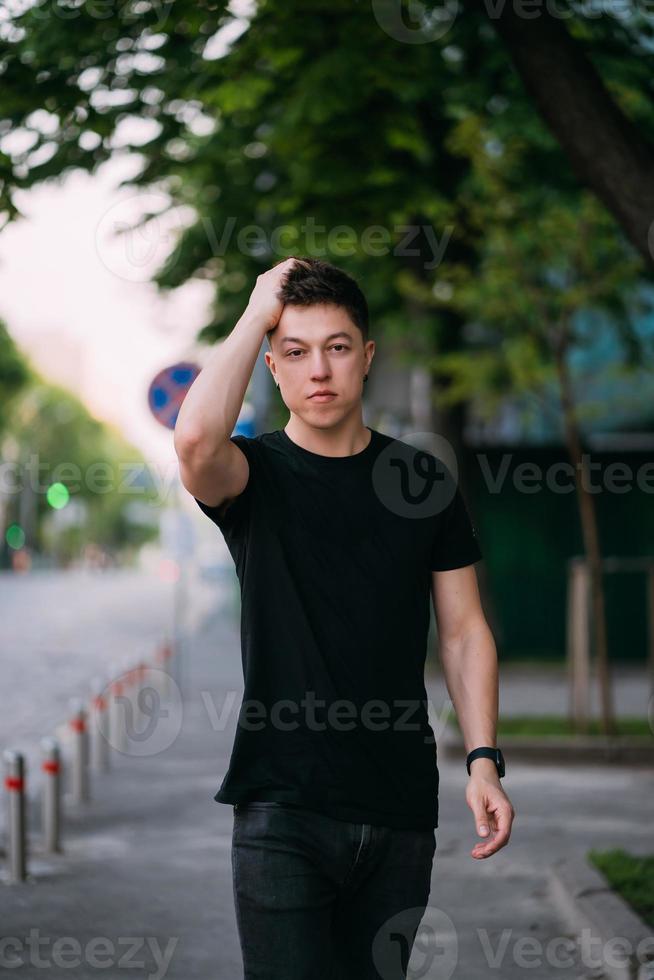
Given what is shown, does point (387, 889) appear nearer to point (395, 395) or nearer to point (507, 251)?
point (507, 251)

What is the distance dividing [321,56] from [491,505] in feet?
42.3

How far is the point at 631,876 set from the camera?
7.11m

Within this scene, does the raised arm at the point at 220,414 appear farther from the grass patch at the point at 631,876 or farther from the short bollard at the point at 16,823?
the short bollard at the point at 16,823

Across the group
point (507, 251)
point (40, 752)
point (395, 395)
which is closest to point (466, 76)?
point (507, 251)

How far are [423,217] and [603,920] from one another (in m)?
11.7

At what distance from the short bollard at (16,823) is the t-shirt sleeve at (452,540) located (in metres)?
4.90

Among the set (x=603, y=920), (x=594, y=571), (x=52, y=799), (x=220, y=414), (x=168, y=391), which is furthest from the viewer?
(x=168, y=391)

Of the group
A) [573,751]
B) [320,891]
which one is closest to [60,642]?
[573,751]

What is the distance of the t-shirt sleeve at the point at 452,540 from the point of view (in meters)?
3.23

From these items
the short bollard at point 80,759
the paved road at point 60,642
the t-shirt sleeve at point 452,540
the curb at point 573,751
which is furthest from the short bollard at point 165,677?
the t-shirt sleeve at point 452,540

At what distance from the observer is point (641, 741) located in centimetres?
1217

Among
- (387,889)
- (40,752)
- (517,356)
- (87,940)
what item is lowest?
(40,752)

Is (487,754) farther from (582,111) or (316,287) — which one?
(582,111)

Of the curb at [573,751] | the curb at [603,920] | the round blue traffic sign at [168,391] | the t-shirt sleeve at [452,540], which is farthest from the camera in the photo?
the round blue traffic sign at [168,391]
